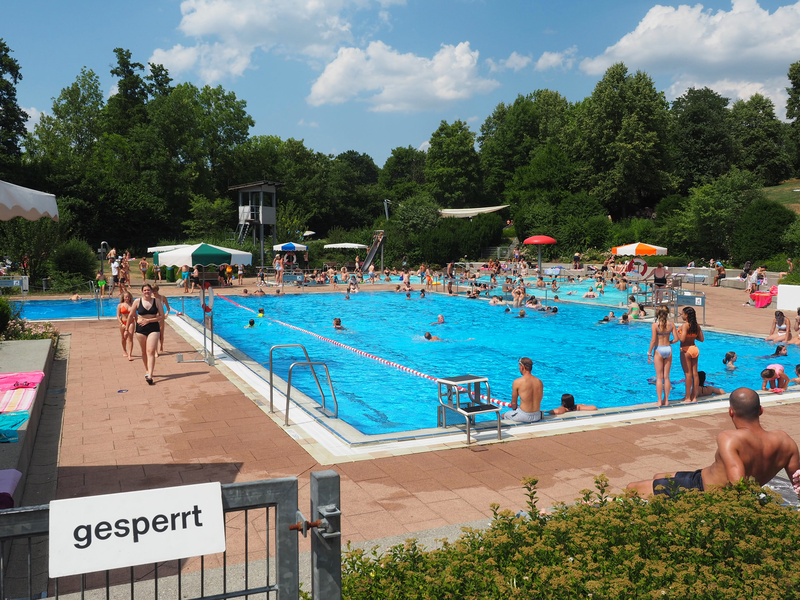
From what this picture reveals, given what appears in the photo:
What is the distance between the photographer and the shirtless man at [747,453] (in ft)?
15.1

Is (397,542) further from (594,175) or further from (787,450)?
(594,175)

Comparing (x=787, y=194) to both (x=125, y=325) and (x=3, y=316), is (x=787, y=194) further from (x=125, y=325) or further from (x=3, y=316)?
(x=3, y=316)

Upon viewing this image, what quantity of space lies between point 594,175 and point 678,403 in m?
45.7

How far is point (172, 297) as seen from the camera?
83.7 feet

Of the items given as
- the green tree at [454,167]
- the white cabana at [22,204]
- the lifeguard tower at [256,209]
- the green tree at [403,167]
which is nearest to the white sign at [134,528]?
the white cabana at [22,204]

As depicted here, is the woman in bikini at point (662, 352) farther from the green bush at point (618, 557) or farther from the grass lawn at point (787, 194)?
the grass lawn at point (787, 194)

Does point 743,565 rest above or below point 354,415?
above

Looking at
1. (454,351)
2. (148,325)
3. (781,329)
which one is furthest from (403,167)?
(148,325)

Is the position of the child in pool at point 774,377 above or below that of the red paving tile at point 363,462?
above

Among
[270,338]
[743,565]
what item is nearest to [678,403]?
[743,565]

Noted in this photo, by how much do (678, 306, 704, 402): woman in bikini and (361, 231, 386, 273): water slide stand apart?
1272 inches

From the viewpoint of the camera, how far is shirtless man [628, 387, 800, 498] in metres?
4.61

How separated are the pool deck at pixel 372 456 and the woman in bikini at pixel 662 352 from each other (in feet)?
2.25

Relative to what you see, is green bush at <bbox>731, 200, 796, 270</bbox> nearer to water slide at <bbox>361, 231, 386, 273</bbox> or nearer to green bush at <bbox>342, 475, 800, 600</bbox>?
water slide at <bbox>361, 231, 386, 273</bbox>
